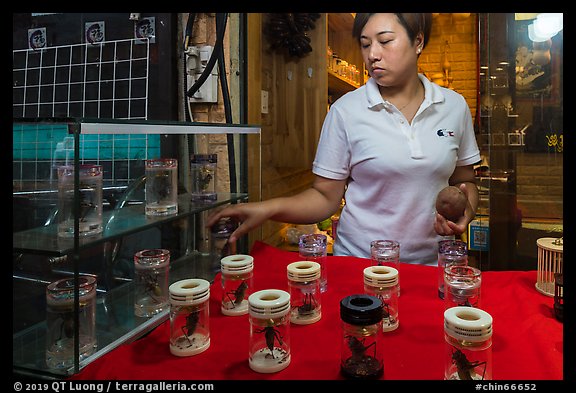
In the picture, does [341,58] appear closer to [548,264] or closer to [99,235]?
[548,264]

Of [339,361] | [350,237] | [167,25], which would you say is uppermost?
[167,25]

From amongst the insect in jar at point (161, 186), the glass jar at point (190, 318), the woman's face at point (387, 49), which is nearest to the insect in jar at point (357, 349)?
the glass jar at point (190, 318)

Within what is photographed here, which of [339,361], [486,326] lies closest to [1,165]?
[339,361]

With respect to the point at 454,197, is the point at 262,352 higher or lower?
lower

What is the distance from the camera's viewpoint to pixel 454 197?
1.28 m

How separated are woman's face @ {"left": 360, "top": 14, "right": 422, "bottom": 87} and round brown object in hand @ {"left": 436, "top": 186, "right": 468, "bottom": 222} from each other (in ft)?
1.52

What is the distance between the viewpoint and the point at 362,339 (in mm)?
755

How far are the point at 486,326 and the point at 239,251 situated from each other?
1.01m

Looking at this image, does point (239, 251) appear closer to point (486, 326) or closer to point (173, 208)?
point (173, 208)

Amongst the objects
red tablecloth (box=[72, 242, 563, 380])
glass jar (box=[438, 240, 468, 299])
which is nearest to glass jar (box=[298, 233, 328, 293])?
red tablecloth (box=[72, 242, 563, 380])

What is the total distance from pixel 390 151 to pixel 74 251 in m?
1.02

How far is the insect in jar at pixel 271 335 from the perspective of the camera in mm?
788

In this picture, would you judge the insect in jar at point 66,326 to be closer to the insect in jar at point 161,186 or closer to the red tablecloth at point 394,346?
the red tablecloth at point 394,346

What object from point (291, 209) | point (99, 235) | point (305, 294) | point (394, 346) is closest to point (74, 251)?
point (99, 235)
